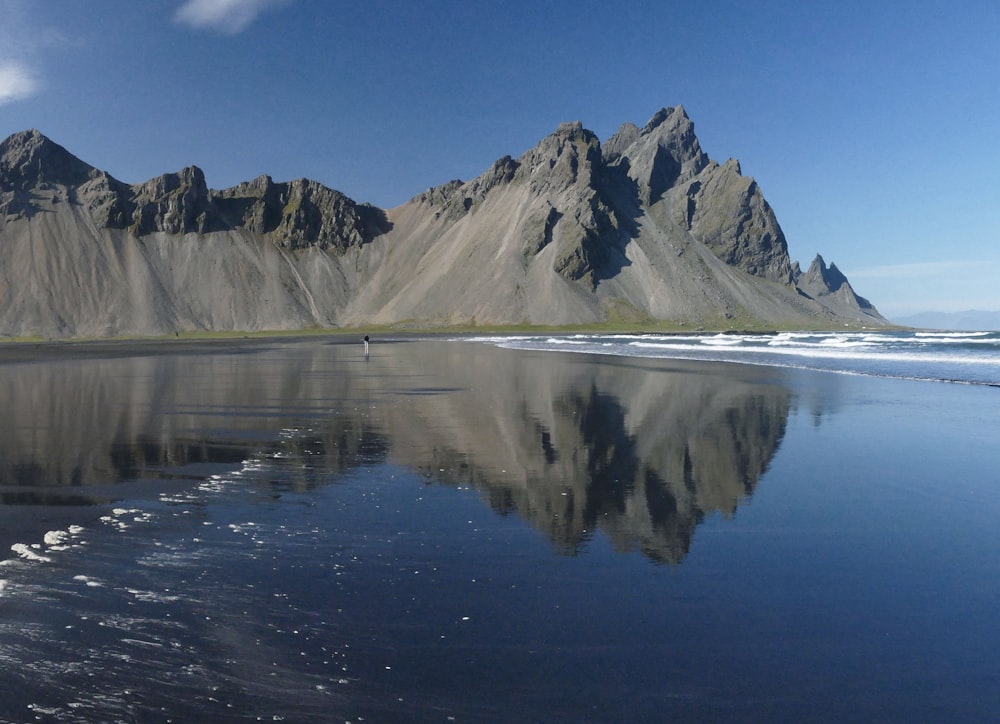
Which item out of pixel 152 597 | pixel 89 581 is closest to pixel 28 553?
pixel 89 581

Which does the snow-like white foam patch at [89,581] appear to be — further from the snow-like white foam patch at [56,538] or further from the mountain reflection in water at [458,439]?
the mountain reflection in water at [458,439]

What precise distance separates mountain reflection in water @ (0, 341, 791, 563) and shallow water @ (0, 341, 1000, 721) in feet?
0.48

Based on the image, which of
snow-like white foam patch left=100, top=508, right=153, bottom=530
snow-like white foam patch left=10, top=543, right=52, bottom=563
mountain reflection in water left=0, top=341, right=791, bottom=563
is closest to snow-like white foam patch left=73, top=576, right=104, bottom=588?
snow-like white foam patch left=10, top=543, right=52, bottom=563

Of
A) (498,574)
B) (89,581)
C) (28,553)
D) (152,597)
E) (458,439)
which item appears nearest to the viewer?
(152,597)

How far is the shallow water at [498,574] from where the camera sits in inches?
250

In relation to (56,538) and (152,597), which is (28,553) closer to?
(56,538)

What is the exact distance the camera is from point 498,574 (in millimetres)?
9195

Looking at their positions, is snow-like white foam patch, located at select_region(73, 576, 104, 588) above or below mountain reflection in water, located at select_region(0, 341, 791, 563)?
below

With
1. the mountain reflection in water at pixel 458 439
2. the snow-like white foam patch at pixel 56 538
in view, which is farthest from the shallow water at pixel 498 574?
the mountain reflection in water at pixel 458 439

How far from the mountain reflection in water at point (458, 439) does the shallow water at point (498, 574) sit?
145 millimetres

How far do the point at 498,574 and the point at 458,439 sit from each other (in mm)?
10889

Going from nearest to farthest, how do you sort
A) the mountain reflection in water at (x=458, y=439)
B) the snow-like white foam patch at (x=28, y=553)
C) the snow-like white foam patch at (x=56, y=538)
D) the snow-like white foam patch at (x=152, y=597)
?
the snow-like white foam patch at (x=152, y=597) → the snow-like white foam patch at (x=28, y=553) → the snow-like white foam patch at (x=56, y=538) → the mountain reflection in water at (x=458, y=439)

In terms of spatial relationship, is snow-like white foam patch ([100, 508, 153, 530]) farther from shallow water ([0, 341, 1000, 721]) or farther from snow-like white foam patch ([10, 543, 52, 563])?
snow-like white foam patch ([10, 543, 52, 563])

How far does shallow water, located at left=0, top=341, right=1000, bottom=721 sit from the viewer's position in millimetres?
6344
